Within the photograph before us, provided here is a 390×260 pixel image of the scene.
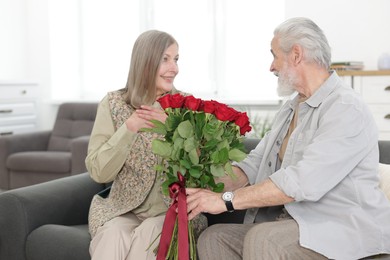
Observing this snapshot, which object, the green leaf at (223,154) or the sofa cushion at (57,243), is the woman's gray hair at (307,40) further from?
the sofa cushion at (57,243)

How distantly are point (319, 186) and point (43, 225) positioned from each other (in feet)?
4.41

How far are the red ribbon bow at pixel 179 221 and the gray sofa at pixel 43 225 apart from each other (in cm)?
56

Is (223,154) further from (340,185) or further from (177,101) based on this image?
(340,185)

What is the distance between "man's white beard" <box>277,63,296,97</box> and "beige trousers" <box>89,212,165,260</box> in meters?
0.72

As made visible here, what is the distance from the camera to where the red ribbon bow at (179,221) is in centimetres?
207

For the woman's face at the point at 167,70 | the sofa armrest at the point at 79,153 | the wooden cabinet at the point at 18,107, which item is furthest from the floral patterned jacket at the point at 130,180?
the wooden cabinet at the point at 18,107

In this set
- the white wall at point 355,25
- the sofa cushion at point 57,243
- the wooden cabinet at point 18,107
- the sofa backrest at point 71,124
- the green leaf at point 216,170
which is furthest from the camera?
the wooden cabinet at point 18,107

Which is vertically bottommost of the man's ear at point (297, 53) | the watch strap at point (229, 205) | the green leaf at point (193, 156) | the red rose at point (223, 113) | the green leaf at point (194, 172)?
the watch strap at point (229, 205)

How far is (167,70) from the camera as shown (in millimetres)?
2672

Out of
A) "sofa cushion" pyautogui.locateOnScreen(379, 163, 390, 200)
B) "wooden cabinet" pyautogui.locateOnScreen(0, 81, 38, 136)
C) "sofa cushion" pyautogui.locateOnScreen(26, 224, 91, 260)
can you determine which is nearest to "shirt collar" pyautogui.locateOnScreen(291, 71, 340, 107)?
"sofa cushion" pyautogui.locateOnScreen(379, 163, 390, 200)

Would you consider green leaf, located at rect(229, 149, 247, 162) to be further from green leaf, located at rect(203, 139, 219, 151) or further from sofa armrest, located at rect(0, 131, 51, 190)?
sofa armrest, located at rect(0, 131, 51, 190)

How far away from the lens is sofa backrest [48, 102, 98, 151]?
5797 mm

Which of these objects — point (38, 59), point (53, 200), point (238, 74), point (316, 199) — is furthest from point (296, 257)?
point (38, 59)

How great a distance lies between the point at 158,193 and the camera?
2.61 m
